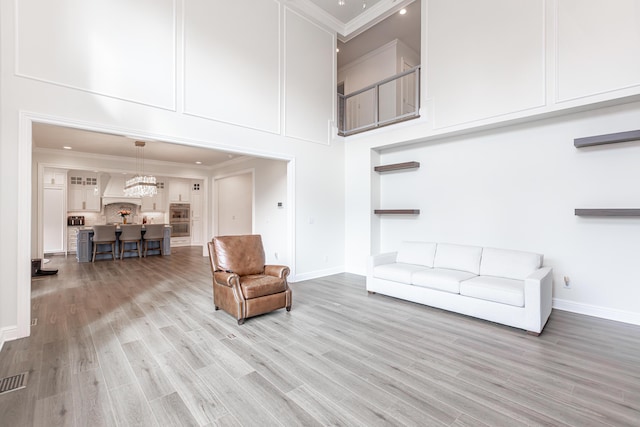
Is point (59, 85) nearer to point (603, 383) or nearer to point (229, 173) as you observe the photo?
point (229, 173)

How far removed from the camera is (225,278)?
3.46m

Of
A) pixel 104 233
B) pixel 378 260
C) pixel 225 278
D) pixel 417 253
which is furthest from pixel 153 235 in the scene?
pixel 417 253

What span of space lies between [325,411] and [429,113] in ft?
15.0

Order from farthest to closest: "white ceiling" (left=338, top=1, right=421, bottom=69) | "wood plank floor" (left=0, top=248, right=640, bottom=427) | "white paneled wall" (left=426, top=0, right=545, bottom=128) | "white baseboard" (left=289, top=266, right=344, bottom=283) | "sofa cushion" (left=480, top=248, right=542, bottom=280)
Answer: "white ceiling" (left=338, top=1, right=421, bottom=69) → "white baseboard" (left=289, top=266, right=344, bottom=283) → "white paneled wall" (left=426, top=0, right=545, bottom=128) → "sofa cushion" (left=480, top=248, right=542, bottom=280) → "wood plank floor" (left=0, top=248, right=640, bottom=427)

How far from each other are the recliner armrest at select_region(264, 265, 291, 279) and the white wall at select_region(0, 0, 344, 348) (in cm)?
137

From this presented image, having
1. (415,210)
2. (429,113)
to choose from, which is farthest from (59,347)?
(429,113)

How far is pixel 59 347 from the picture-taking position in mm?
2760

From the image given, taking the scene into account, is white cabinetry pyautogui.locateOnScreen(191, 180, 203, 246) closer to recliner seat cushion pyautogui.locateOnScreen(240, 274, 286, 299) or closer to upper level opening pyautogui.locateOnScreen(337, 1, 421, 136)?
upper level opening pyautogui.locateOnScreen(337, 1, 421, 136)

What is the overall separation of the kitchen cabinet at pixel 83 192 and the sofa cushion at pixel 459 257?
11334mm

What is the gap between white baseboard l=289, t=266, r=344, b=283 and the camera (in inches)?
211

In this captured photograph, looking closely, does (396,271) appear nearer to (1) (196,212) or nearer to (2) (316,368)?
(2) (316,368)

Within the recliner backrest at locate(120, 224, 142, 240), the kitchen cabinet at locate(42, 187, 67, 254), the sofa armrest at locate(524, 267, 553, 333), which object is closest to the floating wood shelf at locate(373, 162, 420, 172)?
the sofa armrest at locate(524, 267, 553, 333)

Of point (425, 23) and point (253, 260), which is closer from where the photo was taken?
point (253, 260)

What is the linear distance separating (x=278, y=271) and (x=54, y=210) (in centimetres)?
971
